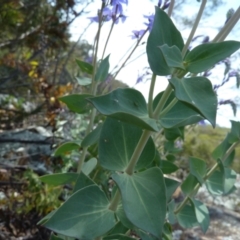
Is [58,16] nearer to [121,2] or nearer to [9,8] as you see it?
[9,8]

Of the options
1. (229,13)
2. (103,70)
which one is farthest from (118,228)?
(229,13)

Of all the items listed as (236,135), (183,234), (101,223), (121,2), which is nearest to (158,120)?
(101,223)

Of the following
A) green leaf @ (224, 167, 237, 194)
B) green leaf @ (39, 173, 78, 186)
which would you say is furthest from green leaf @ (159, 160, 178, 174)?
green leaf @ (39, 173, 78, 186)

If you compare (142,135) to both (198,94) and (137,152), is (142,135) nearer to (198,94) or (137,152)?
(137,152)

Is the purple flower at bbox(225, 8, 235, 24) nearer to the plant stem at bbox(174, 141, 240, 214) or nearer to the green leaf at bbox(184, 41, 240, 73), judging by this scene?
the green leaf at bbox(184, 41, 240, 73)

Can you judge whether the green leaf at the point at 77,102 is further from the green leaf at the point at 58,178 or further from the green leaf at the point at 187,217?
the green leaf at the point at 187,217
